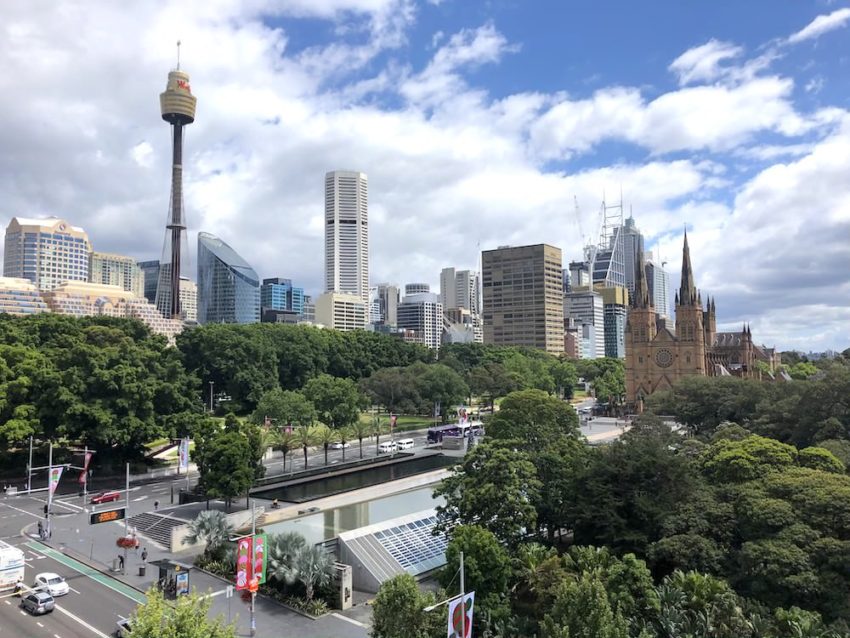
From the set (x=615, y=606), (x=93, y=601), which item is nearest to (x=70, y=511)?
(x=93, y=601)

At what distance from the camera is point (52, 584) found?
3006cm

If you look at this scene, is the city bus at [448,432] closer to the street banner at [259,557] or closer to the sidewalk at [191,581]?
the sidewalk at [191,581]

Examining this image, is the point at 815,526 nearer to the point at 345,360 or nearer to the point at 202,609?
the point at 202,609

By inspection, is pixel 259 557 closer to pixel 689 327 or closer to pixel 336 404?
pixel 336 404

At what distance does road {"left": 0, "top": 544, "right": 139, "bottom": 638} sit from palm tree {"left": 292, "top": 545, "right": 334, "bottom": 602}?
8121 mm

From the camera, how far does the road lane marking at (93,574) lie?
30766 mm

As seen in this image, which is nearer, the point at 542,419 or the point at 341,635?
the point at 341,635

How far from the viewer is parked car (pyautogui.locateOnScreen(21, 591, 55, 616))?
27875 mm

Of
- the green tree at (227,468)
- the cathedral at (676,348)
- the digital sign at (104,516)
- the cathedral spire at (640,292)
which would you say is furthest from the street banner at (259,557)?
the cathedral spire at (640,292)

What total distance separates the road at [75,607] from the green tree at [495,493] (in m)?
16.6

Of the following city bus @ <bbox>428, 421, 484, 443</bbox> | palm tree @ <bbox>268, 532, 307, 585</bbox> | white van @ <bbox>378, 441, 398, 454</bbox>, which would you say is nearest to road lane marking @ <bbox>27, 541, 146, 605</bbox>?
palm tree @ <bbox>268, 532, 307, 585</bbox>

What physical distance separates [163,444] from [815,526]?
208 ft

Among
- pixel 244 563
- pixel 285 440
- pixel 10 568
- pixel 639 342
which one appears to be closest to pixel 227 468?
pixel 285 440

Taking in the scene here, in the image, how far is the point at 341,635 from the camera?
2673cm
